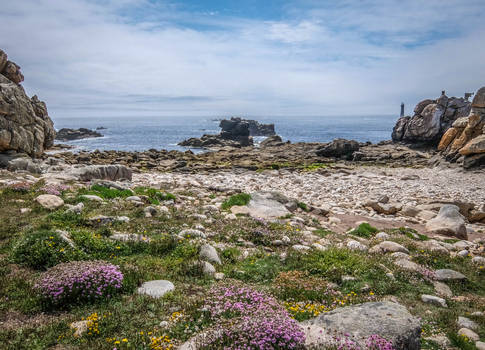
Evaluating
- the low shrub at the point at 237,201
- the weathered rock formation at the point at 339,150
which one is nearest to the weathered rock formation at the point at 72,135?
the weathered rock formation at the point at 339,150

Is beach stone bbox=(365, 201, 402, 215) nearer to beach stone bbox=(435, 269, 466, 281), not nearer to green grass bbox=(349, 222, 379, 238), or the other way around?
green grass bbox=(349, 222, 379, 238)

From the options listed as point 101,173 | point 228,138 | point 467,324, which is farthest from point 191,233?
point 228,138

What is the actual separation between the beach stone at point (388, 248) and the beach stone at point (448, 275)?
1541mm

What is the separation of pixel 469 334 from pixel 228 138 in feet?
267

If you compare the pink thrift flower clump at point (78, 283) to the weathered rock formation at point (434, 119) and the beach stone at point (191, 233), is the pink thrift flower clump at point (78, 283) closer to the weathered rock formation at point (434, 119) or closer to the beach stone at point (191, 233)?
the beach stone at point (191, 233)

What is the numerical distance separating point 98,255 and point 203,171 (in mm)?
27488

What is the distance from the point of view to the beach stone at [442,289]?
24.3 feet

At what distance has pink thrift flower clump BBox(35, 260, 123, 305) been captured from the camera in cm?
546

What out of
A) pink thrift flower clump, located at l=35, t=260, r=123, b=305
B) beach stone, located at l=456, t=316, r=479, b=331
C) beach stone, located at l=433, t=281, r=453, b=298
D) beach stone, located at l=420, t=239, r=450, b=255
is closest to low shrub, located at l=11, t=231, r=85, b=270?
pink thrift flower clump, located at l=35, t=260, r=123, b=305

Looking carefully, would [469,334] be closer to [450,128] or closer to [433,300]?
[433,300]

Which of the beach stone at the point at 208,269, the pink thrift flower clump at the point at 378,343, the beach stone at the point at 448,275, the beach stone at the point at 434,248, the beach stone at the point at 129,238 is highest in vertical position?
the pink thrift flower clump at the point at 378,343

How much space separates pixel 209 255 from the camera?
7973mm

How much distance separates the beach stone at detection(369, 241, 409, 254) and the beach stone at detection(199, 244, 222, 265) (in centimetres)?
514

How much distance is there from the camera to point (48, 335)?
4598mm
